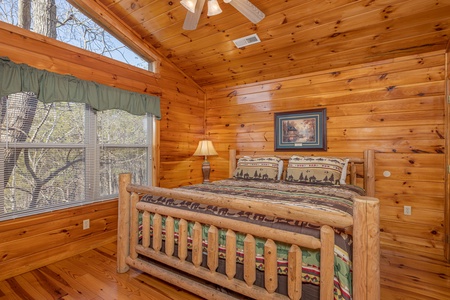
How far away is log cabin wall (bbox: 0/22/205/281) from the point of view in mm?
2176

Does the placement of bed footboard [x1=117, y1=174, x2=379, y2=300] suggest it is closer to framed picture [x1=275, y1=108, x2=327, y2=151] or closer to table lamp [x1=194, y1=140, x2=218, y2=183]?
table lamp [x1=194, y1=140, x2=218, y2=183]

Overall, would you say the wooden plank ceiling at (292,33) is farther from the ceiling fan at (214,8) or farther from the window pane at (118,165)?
the window pane at (118,165)

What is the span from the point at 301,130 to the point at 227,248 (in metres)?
2.24

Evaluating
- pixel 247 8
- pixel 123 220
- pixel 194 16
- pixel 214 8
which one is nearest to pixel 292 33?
pixel 247 8

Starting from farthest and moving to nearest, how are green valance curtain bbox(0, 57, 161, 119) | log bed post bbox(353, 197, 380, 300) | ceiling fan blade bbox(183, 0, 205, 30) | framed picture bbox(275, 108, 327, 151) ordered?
1. framed picture bbox(275, 108, 327, 151)
2. green valance curtain bbox(0, 57, 161, 119)
3. ceiling fan blade bbox(183, 0, 205, 30)
4. log bed post bbox(353, 197, 380, 300)

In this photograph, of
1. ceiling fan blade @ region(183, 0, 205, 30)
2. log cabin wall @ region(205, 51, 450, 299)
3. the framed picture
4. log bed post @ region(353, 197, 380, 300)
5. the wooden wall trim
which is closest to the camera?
log bed post @ region(353, 197, 380, 300)

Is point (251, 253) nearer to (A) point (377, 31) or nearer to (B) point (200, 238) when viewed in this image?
(B) point (200, 238)

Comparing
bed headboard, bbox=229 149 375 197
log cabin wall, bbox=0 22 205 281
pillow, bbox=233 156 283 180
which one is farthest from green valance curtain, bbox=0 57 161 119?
bed headboard, bbox=229 149 375 197

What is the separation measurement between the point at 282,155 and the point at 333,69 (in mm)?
1295

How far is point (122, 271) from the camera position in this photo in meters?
2.16

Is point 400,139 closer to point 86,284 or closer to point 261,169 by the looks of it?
point 261,169

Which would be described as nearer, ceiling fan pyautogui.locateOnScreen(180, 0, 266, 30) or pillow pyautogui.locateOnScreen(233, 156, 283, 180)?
ceiling fan pyautogui.locateOnScreen(180, 0, 266, 30)

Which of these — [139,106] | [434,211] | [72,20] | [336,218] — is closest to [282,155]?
[434,211]

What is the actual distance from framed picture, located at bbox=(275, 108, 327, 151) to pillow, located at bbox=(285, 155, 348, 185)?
15.9 inches
